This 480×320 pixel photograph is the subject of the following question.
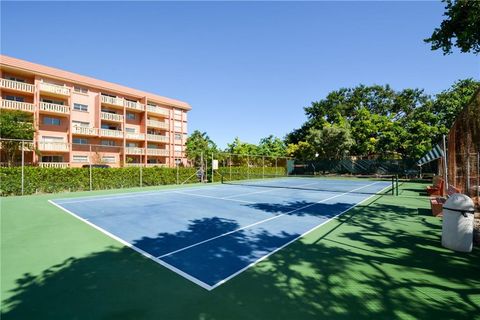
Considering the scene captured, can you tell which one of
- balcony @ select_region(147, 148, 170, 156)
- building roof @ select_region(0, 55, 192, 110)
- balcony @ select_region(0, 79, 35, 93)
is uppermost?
building roof @ select_region(0, 55, 192, 110)

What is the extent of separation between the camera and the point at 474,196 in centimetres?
1154

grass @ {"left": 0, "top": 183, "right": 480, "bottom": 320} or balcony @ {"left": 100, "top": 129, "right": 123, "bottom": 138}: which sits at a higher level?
balcony @ {"left": 100, "top": 129, "right": 123, "bottom": 138}

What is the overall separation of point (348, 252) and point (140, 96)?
39.4 metres

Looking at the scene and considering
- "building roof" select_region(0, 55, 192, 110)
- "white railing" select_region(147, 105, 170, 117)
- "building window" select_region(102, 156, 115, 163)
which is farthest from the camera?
"white railing" select_region(147, 105, 170, 117)

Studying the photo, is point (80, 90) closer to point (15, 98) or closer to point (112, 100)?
point (112, 100)

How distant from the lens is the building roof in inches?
1018

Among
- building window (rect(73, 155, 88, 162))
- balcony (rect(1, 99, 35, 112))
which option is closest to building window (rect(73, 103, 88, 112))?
balcony (rect(1, 99, 35, 112))

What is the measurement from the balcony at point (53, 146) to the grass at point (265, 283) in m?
24.8

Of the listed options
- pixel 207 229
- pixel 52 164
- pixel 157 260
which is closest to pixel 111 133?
pixel 52 164

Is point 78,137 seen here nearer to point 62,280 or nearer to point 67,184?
point 67,184

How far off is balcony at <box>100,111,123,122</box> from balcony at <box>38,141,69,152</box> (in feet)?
20.2

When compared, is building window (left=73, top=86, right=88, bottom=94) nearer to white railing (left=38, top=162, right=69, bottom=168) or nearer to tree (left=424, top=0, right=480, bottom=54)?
white railing (left=38, top=162, right=69, bottom=168)

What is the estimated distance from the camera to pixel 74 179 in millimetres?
17391

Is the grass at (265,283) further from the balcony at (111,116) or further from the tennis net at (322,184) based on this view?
the balcony at (111,116)
